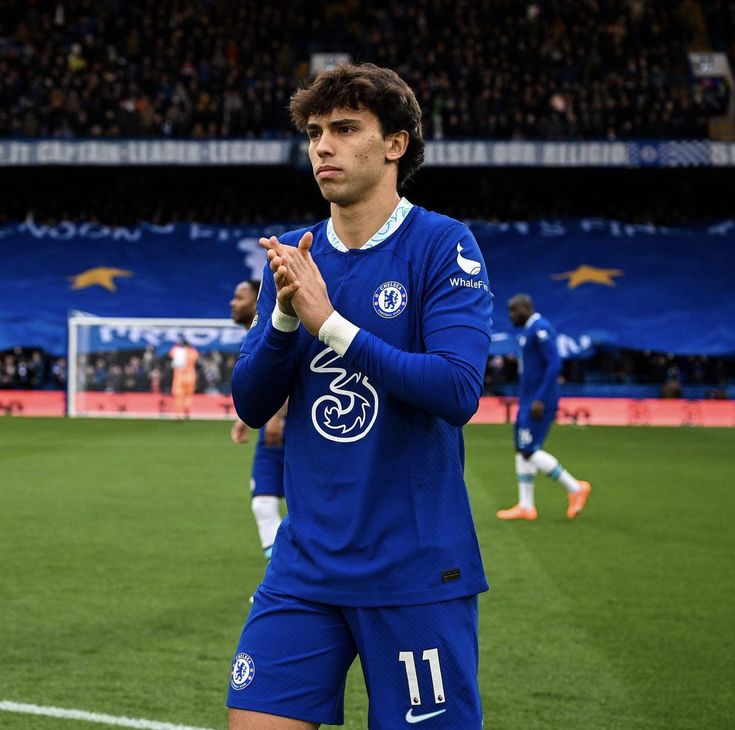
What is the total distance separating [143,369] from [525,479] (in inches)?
657

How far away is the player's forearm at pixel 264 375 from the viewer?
109 inches

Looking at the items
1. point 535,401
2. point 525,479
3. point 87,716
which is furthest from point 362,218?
point 525,479

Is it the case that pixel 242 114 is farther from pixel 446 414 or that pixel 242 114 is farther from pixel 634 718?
pixel 446 414

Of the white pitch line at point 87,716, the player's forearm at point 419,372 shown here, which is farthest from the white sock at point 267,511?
the player's forearm at point 419,372

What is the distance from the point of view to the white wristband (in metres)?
2.73

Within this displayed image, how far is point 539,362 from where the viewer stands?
11.3 m

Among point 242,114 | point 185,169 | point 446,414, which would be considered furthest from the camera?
point 185,169

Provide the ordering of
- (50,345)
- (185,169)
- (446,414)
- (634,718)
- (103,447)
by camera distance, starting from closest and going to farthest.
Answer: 1. (446,414)
2. (634,718)
3. (103,447)
4. (50,345)
5. (185,169)

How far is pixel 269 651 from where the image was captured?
272 centimetres

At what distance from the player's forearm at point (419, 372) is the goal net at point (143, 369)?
24019mm

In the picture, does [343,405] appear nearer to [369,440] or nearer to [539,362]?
[369,440]

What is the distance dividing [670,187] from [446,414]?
3306 cm

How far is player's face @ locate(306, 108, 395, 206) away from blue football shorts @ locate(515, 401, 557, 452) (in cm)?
868

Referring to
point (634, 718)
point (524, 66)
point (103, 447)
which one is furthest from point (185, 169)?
point (634, 718)
